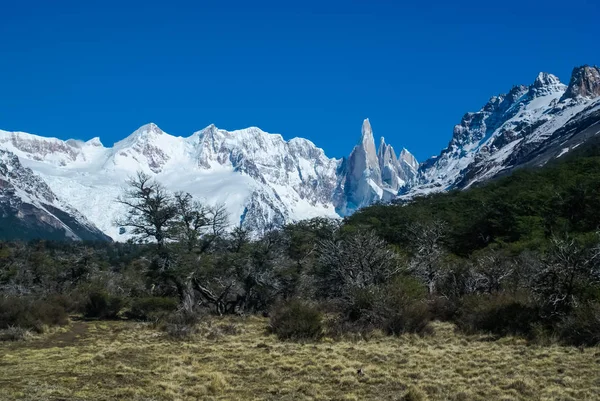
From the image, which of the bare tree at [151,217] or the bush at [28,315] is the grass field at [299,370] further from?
the bare tree at [151,217]

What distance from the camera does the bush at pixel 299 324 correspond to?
25859 millimetres

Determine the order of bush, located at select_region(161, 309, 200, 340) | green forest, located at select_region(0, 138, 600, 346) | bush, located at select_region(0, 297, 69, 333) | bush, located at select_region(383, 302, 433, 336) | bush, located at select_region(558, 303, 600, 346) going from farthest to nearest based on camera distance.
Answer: bush, located at select_region(0, 297, 69, 333) → bush, located at select_region(161, 309, 200, 340) → bush, located at select_region(383, 302, 433, 336) → green forest, located at select_region(0, 138, 600, 346) → bush, located at select_region(558, 303, 600, 346)

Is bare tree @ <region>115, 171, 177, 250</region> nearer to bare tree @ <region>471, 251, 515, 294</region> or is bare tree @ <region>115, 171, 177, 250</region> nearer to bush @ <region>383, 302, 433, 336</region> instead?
bush @ <region>383, 302, 433, 336</region>

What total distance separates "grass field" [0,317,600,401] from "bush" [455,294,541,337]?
1.79 metres

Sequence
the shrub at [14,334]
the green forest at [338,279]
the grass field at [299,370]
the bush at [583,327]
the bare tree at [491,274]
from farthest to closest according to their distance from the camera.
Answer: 1. the bare tree at [491,274]
2. the shrub at [14,334]
3. the green forest at [338,279]
4. the bush at [583,327]
5. the grass field at [299,370]

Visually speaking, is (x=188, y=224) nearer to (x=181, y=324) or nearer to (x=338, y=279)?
(x=338, y=279)

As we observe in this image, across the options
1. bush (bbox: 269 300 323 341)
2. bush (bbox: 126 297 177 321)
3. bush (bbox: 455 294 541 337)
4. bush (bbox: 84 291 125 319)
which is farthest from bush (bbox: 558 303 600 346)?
bush (bbox: 84 291 125 319)

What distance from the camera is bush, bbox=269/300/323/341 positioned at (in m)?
25.9

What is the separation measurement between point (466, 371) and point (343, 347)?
6636 millimetres

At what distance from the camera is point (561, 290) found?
79.5ft

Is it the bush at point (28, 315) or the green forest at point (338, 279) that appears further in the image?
the bush at point (28, 315)

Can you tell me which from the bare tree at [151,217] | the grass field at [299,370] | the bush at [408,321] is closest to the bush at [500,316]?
the grass field at [299,370]

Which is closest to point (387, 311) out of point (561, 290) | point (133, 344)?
point (561, 290)

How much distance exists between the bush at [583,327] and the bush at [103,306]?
29.6 metres
